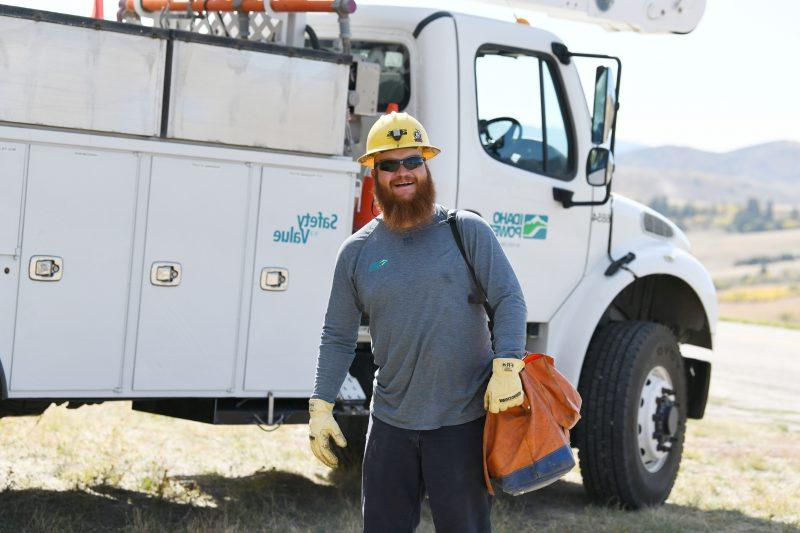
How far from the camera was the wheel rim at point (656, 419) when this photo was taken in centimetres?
688

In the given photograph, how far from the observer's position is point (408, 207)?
151 inches

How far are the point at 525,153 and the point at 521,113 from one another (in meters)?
0.22

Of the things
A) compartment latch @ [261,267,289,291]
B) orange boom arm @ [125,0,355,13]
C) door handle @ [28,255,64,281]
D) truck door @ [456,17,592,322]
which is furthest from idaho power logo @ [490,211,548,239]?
door handle @ [28,255,64,281]

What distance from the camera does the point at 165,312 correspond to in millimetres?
5145

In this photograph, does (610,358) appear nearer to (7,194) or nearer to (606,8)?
(606,8)

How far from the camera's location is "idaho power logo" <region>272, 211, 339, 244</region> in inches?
213

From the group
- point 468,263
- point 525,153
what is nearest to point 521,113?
point 525,153

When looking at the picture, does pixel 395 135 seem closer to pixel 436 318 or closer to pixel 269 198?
pixel 436 318

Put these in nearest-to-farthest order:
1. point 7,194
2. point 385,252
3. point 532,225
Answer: point 385,252
point 7,194
point 532,225

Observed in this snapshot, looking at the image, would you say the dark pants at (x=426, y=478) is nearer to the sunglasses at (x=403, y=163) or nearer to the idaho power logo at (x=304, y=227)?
the sunglasses at (x=403, y=163)

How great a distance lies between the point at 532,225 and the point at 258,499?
2.18 m

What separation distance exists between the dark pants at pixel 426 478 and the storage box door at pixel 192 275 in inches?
59.3

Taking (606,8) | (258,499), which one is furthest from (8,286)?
(606,8)

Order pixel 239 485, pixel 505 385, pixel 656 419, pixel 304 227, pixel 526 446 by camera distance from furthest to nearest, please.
Result: pixel 239 485 → pixel 656 419 → pixel 304 227 → pixel 526 446 → pixel 505 385
